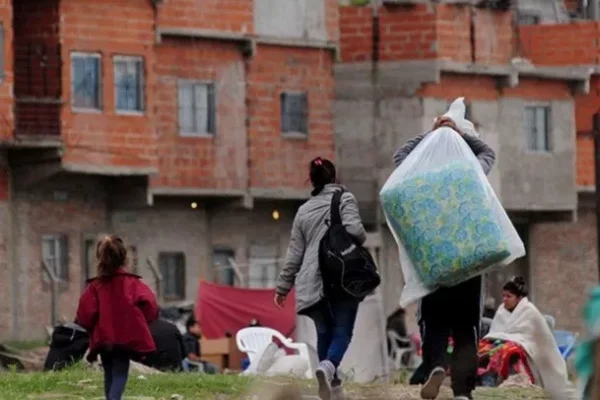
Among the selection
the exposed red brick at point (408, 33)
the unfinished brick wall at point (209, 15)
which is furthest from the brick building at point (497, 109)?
the unfinished brick wall at point (209, 15)

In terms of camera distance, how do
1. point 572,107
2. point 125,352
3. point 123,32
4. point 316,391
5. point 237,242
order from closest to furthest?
1. point 125,352
2. point 316,391
3. point 123,32
4. point 237,242
5. point 572,107

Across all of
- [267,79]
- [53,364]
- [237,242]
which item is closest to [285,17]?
[267,79]

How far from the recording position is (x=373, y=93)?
5178 cm

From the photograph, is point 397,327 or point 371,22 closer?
point 397,327

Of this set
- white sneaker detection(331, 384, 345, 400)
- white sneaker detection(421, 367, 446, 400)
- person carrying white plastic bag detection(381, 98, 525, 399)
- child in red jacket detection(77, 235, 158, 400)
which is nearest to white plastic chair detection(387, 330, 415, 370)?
white sneaker detection(331, 384, 345, 400)

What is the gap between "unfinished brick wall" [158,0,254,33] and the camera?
48.0 metres

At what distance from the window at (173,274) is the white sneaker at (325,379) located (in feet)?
100

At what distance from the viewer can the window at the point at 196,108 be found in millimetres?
48500

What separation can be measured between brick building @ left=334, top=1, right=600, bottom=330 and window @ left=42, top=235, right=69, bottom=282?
6.92 m

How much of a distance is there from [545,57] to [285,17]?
8.88 metres

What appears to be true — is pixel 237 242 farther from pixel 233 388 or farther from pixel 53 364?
pixel 233 388

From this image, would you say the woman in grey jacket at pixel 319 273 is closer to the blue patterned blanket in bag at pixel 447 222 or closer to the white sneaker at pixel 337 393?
the white sneaker at pixel 337 393

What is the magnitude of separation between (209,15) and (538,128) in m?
9.89

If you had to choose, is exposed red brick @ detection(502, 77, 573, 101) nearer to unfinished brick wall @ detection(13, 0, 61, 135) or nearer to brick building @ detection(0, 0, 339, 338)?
brick building @ detection(0, 0, 339, 338)
